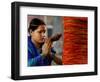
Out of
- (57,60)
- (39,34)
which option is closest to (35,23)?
(39,34)

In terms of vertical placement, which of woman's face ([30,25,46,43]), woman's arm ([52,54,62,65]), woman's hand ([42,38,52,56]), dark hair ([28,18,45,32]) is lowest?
woman's arm ([52,54,62,65])

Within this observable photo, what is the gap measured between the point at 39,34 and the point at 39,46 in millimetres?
46

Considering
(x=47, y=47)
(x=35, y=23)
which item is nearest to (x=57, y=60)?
(x=47, y=47)

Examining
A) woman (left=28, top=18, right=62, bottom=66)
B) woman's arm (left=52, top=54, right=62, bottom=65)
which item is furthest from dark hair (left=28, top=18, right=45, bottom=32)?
woman's arm (left=52, top=54, right=62, bottom=65)

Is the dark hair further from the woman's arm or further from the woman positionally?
the woman's arm

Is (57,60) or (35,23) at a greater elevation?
(35,23)

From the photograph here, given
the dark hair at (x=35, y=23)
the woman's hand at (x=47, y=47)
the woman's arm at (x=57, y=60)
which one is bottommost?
the woman's arm at (x=57, y=60)

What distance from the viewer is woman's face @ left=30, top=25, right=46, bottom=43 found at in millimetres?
1162

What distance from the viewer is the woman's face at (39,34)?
116 centimetres

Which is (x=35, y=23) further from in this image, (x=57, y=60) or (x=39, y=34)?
(x=57, y=60)

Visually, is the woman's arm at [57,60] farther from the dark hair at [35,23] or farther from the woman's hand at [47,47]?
the dark hair at [35,23]

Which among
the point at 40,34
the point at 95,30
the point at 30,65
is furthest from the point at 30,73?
the point at 95,30

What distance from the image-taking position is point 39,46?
1.17 m

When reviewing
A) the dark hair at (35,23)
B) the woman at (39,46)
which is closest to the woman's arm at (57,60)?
the woman at (39,46)
